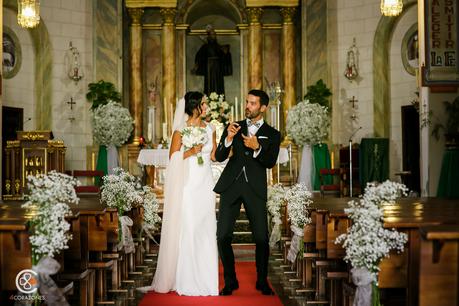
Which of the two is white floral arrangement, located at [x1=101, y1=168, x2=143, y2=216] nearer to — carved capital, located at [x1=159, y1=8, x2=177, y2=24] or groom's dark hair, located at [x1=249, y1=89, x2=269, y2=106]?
groom's dark hair, located at [x1=249, y1=89, x2=269, y2=106]

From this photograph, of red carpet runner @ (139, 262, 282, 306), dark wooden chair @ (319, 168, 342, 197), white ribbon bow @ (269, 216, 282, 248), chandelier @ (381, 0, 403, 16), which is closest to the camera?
red carpet runner @ (139, 262, 282, 306)

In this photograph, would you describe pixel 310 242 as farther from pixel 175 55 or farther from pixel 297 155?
pixel 175 55

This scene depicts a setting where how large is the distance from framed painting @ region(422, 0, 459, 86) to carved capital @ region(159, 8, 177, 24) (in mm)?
7441

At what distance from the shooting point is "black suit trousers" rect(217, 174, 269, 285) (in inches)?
269

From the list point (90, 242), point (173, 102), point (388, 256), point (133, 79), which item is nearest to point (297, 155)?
point (173, 102)

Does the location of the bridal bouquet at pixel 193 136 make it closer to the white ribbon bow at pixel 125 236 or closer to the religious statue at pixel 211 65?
the white ribbon bow at pixel 125 236

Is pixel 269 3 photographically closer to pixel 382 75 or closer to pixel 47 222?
pixel 382 75

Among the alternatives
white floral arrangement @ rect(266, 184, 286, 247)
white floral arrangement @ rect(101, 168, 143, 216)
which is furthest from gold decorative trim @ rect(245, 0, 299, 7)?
white floral arrangement @ rect(101, 168, 143, 216)

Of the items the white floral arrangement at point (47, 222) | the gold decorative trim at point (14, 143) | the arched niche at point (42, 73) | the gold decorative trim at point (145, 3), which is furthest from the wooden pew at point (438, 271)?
the gold decorative trim at point (145, 3)

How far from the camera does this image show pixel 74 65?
1700 centimetres

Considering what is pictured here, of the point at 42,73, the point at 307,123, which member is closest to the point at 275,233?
the point at 307,123

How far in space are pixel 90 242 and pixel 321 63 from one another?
469 inches

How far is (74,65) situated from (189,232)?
426 inches

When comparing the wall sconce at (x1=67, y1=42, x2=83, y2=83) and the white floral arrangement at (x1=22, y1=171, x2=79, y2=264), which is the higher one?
the wall sconce at (x1=67, y1=42, x2=83, y2=83)
